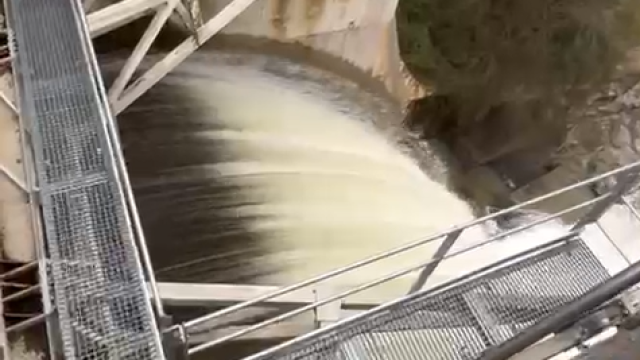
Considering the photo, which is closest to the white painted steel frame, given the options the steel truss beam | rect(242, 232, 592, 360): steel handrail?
the steel truss beam

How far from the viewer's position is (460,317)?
6.20 feet

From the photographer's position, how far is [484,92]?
186 inches

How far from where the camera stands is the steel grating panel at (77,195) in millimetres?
1763

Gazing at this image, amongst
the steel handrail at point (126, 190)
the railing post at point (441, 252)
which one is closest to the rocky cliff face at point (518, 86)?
the railing post at point (441, 252)

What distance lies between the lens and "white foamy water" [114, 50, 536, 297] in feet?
11.3

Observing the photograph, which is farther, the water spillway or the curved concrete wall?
the curved concrete wall

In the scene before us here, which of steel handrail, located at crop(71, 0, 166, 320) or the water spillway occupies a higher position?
the water spillway

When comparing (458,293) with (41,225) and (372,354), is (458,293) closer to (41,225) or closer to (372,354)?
(372,354)

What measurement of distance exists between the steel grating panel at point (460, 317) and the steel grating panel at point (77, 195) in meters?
0.34

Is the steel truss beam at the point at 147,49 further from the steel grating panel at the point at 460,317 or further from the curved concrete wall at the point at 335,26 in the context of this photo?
the steel grating panel at the point at 460,317

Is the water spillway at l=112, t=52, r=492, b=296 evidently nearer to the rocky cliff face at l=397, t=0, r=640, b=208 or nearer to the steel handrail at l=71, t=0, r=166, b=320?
the rocky cliff face at l=397, t=0, r=640, b=208

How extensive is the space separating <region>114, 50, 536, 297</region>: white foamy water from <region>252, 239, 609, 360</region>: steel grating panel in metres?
1.04

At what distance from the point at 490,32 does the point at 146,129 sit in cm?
223

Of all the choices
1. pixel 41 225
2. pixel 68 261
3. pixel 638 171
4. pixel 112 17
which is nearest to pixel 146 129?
pixel 112 17
